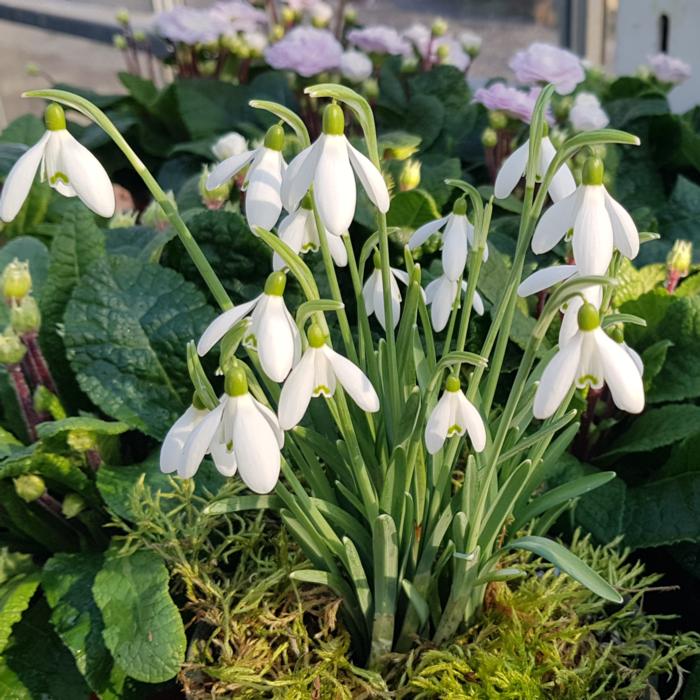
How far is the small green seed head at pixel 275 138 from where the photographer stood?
1.80ft

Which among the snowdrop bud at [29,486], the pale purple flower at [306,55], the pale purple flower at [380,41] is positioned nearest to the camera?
the snowdrop bud at [29,486]

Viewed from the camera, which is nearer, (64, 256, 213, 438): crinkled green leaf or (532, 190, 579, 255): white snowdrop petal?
(532, 190, 579, 255): white snowdrop petal

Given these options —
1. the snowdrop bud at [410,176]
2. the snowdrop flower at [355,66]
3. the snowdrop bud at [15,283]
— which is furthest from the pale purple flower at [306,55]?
the snowdrop bud at [15,283]

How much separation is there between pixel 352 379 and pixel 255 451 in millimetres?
76

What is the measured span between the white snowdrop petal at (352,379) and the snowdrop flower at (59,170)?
0.17 meters

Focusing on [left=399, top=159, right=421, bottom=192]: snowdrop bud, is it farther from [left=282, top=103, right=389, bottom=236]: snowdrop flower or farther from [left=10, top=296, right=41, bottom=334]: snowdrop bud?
[left=282, top=103, right=389, bottom=236]: snowdrop flower

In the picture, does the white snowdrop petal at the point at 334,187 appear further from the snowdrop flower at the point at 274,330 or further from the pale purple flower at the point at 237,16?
the pale purple flower at the point at 237,16

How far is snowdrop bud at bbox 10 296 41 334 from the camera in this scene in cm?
92

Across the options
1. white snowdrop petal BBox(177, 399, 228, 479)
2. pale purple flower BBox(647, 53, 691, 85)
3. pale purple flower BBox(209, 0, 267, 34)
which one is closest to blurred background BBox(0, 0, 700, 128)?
pale purple flower BBox(647, 53, 691, 85)

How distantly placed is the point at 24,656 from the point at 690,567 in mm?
739

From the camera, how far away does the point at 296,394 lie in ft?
1.68

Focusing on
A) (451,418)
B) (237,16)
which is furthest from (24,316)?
(237,16)

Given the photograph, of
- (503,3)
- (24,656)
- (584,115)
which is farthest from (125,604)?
(503,3)

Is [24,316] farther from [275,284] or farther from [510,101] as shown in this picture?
[510,101]
